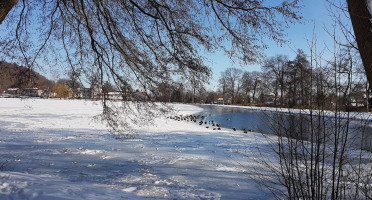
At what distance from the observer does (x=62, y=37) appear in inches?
220

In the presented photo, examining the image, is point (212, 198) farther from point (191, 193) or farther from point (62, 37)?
point (62, 37)

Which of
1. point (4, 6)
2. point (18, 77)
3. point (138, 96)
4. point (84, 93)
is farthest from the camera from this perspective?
point (84, 93)

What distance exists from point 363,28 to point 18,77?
258 inches

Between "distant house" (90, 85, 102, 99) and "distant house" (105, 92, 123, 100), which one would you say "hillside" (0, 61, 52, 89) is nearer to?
"distant house" (90, 85, 102, 99)

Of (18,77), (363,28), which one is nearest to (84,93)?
(18,77)

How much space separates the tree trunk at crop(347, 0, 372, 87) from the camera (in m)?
1.84

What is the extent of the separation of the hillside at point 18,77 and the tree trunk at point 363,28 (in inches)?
238

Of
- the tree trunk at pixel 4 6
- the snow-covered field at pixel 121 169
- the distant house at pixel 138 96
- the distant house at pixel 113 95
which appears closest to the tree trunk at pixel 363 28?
the snow-covered field at pixel 121 169

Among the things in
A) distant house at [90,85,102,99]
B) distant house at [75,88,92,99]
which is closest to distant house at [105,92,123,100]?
distant house at [90,85,102,99]

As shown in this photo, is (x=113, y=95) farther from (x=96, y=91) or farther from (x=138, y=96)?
(x=138, y=96)

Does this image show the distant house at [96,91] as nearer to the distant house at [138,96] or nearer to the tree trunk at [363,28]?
the distant house at [138,96]

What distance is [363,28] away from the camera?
189 centimetres

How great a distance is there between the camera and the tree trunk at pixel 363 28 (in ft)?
6.05

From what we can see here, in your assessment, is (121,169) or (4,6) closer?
(4,6)
